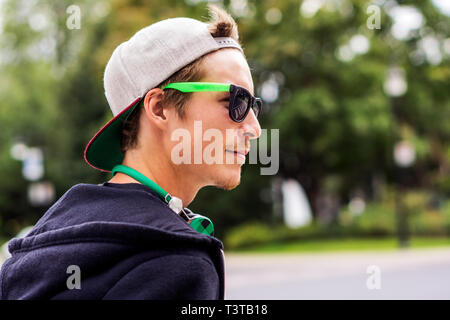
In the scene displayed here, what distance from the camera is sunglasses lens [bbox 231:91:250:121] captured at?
1412 millimetres

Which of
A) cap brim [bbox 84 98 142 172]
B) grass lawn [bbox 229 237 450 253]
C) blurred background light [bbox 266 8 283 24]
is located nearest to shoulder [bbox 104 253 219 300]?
cap brim [bbox 84 98 142 172]

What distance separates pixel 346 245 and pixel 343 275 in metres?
8.13

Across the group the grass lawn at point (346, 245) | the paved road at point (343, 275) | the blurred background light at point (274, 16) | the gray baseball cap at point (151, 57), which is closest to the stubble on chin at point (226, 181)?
the gray baseball cap at point (151, 57)

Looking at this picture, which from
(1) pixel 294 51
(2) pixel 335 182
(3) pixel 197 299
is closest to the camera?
(3) pixel 197 299

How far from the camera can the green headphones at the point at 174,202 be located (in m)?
1.30

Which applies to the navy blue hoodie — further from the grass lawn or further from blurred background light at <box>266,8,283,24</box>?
blurred background light at <box>266,8,283,24</box>

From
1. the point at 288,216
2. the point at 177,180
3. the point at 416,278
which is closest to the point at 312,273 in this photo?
the point at 416,278

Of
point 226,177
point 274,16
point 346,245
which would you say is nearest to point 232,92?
point 226,177

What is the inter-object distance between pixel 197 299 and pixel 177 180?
16.2 inches

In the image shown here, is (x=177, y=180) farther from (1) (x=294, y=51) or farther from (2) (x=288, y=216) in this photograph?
(2) (x=288, y=216)

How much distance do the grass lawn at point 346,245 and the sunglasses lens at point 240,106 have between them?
20084 mm

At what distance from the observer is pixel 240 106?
4.69ft

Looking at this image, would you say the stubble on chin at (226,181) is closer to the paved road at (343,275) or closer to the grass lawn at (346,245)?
the paved road at (343,275)

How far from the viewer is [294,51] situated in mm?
23109
